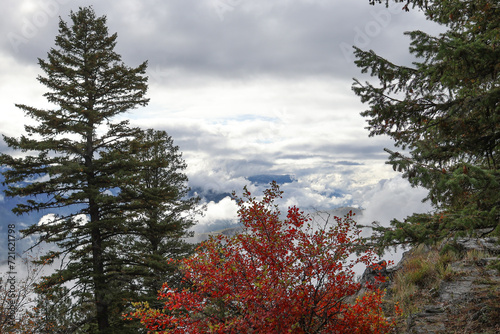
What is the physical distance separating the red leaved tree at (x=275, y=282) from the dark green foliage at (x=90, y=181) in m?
7.80

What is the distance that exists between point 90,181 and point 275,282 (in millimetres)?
11291

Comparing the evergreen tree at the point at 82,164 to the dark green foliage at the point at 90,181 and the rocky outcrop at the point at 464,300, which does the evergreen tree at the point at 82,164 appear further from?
the rocky outcrop at the point at 464,300

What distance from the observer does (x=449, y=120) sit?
565 centimetres

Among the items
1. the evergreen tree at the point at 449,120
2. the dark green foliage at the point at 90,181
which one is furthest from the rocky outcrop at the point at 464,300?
the dark green foliage at the point at 90,181

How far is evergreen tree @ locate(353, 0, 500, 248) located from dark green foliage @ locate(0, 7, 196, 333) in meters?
11.5

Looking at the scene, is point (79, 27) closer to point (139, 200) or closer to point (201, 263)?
point (139, 200)

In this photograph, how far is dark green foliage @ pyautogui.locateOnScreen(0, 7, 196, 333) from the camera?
1359 centimetres

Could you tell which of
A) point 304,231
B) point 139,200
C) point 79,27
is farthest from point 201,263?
point 79,27

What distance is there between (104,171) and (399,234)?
1376 centimetres

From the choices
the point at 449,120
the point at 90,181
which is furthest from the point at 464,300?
the point at 90,181

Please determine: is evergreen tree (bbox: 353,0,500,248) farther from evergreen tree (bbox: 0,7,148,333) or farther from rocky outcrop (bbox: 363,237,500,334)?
evergreen tree (bbox: 0,7,148,333)

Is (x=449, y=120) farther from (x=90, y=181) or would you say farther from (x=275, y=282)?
(x=90, y=181)

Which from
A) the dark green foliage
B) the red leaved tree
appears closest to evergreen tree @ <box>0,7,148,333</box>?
the dark green foliage

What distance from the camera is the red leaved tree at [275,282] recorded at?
20.6 ft
